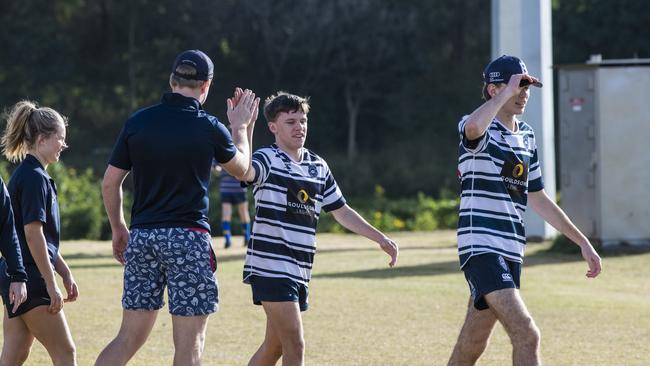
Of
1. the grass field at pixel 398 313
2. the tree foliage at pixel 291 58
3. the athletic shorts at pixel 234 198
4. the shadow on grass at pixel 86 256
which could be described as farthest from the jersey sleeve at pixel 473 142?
the tree foliage at pixel 291 58

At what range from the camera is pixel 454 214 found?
29688 millimetres

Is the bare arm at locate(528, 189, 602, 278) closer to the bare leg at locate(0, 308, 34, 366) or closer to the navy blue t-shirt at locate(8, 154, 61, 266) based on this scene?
the navy blue t-shirt at locate(8, 154, 61, 266)

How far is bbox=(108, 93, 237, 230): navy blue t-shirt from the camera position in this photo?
250 inches

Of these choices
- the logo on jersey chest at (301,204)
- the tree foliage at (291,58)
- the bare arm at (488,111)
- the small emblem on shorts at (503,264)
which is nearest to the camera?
the bare arm at (488,111)

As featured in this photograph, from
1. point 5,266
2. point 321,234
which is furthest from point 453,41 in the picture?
point 5,266

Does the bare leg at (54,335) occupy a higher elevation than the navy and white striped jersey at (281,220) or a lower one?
lower

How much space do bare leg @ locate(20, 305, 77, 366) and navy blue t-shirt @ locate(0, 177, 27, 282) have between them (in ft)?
1.75

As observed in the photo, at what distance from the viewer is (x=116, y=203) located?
21.8ft

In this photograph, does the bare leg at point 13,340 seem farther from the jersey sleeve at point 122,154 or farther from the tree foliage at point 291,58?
the tree foliage at point 291,58

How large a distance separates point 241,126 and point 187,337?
1.22 m

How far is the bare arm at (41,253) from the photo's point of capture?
22.2 feet

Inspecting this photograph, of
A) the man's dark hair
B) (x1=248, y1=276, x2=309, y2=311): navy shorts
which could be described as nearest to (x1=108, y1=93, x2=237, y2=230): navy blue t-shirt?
(x1=248, y1=276, x2=309, y2=311): navy shorts

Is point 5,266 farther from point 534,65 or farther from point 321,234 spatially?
point 321,234

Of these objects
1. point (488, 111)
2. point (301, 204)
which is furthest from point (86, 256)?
point (488, 111)
